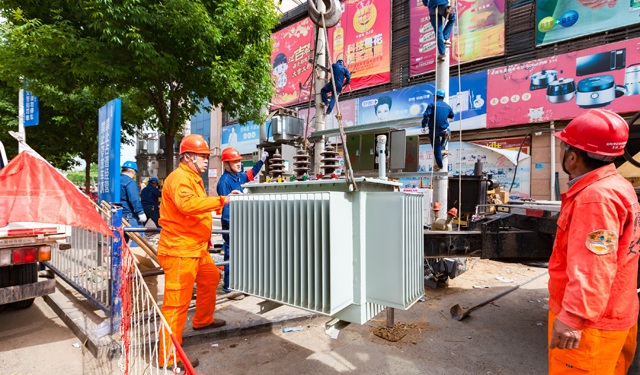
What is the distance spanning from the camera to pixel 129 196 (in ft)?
18.5

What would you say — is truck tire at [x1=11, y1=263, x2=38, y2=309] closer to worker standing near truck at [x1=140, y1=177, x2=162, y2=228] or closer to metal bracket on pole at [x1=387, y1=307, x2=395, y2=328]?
worker standing near truck at [x1=140, y1=177, x2=162, y2=228]

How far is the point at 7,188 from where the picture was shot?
112 inches

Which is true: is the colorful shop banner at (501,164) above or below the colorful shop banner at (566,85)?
below

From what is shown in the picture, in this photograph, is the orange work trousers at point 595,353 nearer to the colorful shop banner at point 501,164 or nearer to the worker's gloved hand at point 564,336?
the worker's gloved hand at point 564,336

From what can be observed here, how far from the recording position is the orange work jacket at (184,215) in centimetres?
263

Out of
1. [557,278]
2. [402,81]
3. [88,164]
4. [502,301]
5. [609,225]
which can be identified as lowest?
[502,301]

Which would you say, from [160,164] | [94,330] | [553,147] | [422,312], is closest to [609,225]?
[422,312]

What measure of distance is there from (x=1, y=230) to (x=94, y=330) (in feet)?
4.33

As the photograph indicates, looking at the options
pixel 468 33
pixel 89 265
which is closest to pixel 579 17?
pixel 468 33

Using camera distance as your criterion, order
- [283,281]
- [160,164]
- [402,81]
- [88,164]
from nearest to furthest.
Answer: [283,281] → [88,164] → [402,81] → [160,164]

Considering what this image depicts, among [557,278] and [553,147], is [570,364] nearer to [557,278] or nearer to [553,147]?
[557,278]

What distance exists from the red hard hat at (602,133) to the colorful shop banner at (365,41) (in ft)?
48.0

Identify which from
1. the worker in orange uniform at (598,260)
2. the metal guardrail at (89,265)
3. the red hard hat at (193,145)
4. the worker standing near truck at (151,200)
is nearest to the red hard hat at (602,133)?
the worker in orange uniform at (598,260)

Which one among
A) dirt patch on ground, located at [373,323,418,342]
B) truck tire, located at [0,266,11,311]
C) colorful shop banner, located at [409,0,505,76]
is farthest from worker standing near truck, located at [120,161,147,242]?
colorful shop banner, located at [409,0,505,76]
